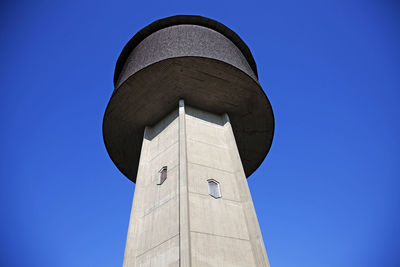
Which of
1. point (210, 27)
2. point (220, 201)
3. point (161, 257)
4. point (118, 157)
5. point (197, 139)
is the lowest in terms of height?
point (161, 257)

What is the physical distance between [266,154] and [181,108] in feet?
18.7

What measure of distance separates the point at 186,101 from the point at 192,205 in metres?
5.42

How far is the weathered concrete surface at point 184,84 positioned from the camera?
11.3m

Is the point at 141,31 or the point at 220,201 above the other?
the point at 141,31

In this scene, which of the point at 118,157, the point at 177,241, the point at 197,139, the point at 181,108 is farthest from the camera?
the point at 118,157

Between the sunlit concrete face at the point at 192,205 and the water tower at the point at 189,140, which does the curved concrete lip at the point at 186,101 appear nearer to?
the water tower at the point at 189,140

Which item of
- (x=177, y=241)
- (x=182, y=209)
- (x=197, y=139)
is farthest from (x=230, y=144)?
(x=177, y=241)

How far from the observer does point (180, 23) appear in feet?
44.4

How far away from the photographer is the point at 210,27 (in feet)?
45.7

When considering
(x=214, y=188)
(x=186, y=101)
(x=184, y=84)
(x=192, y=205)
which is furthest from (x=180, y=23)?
(x=192, y=205)

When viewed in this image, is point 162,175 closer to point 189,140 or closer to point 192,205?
point 189,140

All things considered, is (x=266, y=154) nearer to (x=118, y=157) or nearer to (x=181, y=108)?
(x=181, y=108)

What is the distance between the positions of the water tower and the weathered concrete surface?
45 millimetres

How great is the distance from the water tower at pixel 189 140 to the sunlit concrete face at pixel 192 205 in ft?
0.11
